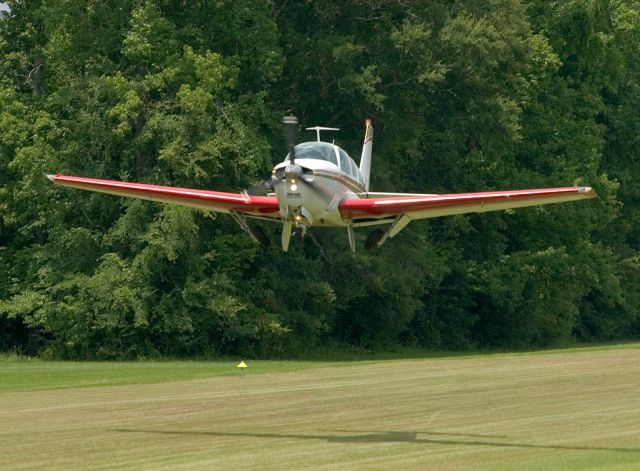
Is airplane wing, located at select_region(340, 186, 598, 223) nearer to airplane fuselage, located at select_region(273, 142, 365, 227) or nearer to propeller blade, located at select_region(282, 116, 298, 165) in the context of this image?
airplane fuselage, located at select_region(273, 142, 365, 227)

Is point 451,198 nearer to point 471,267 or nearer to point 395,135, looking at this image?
point 395,135

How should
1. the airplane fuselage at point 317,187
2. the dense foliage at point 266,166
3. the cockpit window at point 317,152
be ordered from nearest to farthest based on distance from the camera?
the airplane fuselage at point 317,187, the cockpit window at point 317,152, the dense foliage at point 266,166

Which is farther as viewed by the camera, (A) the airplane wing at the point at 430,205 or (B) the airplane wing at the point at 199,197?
(B) the airplane wing at the point at 199,197

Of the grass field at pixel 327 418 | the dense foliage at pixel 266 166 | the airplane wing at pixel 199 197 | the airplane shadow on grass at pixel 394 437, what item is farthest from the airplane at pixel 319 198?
the dense foliage at pixel 266 166

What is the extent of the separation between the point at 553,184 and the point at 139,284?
68.8ft

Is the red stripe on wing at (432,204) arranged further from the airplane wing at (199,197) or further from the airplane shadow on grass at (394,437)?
the airplane shadow on grass at (394,437)

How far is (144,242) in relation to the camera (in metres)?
42.0

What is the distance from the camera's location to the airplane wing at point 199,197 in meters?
21.5

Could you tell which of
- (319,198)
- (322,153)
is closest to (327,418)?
(319,198)

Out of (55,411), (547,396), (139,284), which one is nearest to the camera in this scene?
(55,411)

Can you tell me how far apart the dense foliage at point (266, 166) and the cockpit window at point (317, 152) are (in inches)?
757

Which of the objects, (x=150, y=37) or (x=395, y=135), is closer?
(x=150, y=37)

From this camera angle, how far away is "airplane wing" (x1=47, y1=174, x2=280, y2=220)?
21531 millimetres

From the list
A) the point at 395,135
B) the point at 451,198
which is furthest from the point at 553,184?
the point at 451,198
